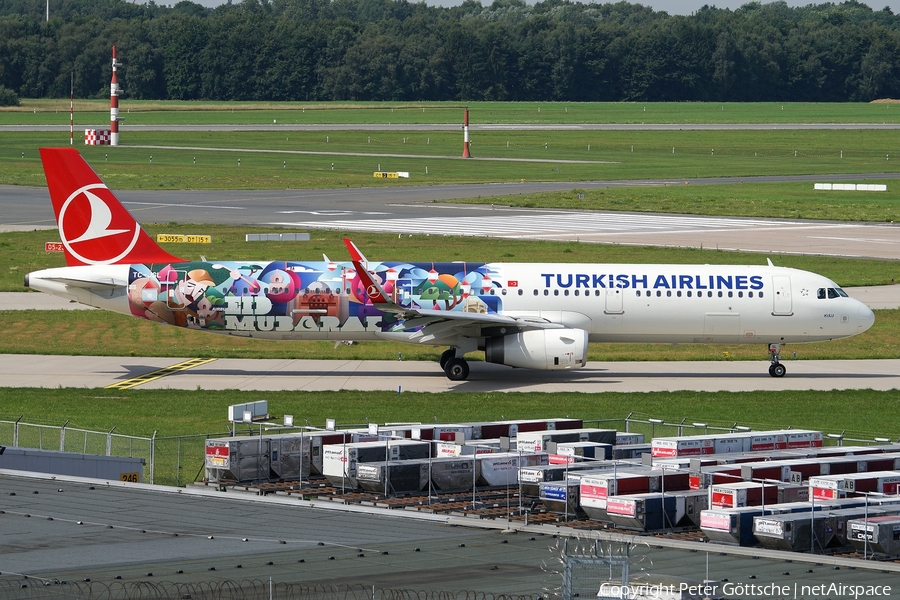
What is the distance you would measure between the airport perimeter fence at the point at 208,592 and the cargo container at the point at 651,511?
7128 millimetres

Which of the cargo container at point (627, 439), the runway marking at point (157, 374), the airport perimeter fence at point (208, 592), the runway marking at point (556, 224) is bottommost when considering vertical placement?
the runway marking at point (157, 374)

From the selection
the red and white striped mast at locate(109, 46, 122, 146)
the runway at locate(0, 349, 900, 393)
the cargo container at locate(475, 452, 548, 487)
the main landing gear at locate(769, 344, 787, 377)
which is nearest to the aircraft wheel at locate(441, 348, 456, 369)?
the runway at locate(0, 349, 900, 393)

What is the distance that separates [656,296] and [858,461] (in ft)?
67.8

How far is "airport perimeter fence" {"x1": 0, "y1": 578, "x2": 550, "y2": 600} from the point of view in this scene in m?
21.8

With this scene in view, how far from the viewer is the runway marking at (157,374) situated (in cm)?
5136

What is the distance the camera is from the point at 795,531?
86.6 ft

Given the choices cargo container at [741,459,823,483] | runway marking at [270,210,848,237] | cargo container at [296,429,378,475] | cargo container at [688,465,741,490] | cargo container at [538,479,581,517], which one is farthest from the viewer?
runway marking at [270,210,848,237]

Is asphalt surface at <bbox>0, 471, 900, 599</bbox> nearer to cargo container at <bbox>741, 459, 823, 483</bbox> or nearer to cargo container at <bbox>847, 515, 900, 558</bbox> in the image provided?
cargo container at <bbox>847, 515, 900, 558</bbox>

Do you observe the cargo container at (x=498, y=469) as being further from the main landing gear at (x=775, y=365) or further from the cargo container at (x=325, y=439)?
the main landing gear at (x=775, y=365)

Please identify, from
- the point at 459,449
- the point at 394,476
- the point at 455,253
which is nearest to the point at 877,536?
the point at 394,476

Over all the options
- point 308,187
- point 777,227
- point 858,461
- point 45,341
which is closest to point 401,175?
point 308,187

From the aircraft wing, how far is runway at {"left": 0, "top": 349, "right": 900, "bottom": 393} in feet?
7.20

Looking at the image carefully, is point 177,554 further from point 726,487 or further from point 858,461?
point 858,461

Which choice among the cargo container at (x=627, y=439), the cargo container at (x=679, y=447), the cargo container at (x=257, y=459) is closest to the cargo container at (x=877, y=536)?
the cargo container at (x=679, y=447)
